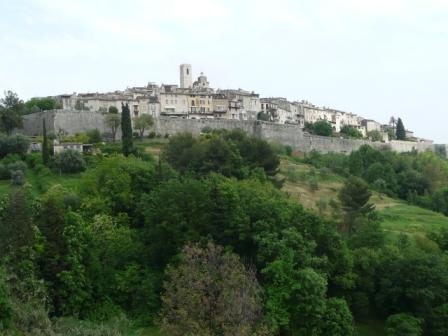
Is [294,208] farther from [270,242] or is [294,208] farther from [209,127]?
[209,127]

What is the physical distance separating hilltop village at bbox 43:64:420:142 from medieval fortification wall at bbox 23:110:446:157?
3448 millimetres

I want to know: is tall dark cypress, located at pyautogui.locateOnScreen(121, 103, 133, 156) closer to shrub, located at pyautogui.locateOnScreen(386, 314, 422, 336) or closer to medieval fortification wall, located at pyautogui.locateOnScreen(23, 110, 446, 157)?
medieval fortification wall, located at pyautogui.locateOnScreen(23, 110, 446, 157)

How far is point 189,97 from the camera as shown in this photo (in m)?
104

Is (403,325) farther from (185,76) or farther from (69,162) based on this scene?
(185,76)

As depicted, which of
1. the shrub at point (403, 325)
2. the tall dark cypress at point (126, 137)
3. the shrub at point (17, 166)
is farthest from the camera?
the tall dark cypress at point (126, 137)

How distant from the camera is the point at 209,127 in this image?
8781cm

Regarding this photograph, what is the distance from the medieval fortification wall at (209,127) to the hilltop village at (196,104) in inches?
136

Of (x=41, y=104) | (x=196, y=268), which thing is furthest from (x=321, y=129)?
(x=196, y=268)

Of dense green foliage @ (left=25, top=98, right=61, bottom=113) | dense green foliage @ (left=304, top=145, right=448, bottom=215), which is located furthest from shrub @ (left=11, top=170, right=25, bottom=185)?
dense green foliage @ (left=304, top=145, right=448, bottom=215)

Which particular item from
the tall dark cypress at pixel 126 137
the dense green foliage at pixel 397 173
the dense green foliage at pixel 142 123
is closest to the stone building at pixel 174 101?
the dense green foliage at pixel 142 123

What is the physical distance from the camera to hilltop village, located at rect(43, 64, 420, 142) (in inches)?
3844

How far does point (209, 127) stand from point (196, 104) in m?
17.3

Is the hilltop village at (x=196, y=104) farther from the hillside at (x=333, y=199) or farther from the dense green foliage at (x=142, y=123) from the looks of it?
the hillside at (x=333, y=199)

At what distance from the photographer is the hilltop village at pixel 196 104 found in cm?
9762
